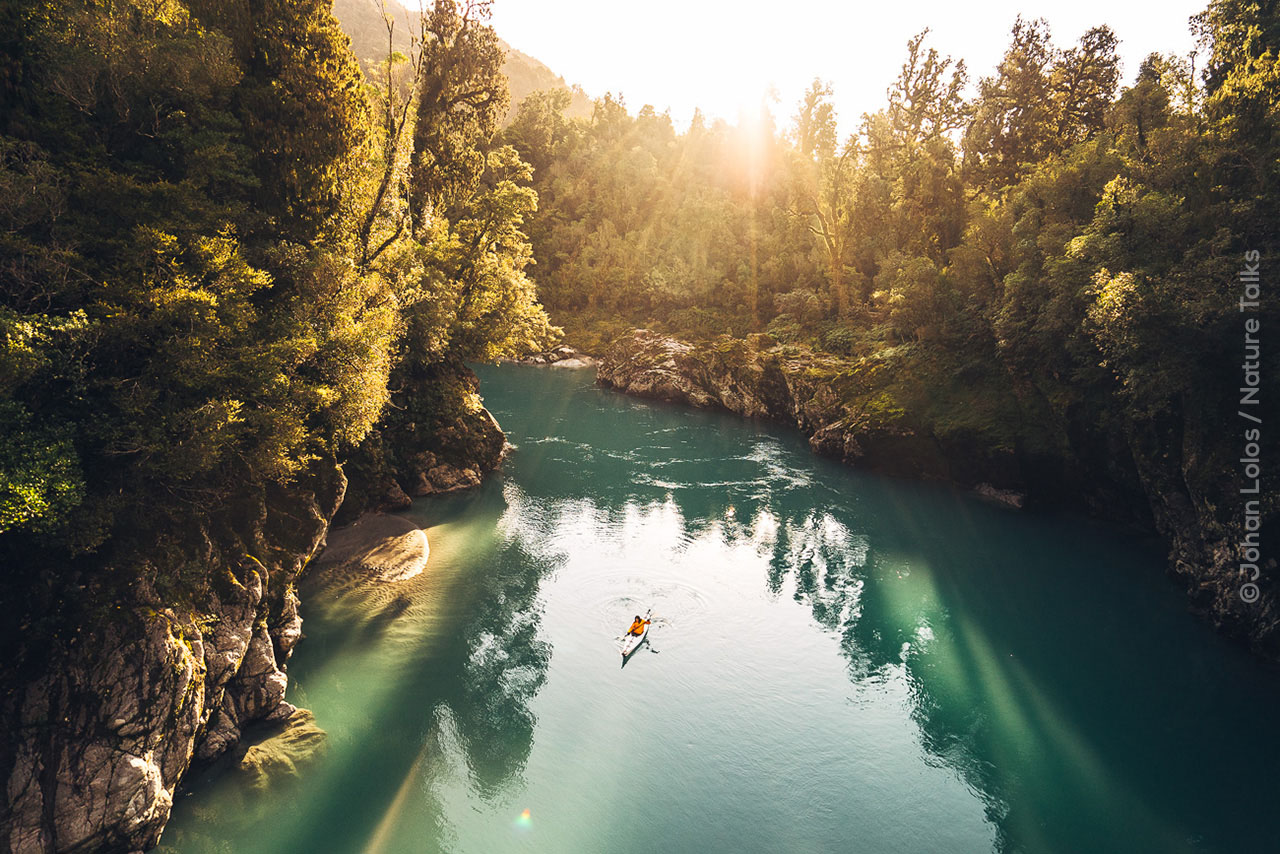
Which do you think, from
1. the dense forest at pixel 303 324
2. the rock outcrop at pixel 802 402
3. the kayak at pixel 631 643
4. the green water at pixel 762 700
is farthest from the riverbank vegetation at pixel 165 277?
the rock outcrop at pixel 802 402

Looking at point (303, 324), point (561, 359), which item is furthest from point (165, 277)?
point (561, 359)

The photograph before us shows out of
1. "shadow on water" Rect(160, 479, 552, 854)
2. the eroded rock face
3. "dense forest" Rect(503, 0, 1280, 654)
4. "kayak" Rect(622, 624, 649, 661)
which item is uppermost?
"dense forest" Rect(503, 0, 1280, 654)

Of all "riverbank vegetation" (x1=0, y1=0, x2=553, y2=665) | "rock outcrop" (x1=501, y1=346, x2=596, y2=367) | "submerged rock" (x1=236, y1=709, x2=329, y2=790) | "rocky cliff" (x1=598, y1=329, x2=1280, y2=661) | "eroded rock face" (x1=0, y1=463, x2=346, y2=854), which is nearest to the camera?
"eroded rock face" (x1=0, y1=463, x2=346, y2=854)

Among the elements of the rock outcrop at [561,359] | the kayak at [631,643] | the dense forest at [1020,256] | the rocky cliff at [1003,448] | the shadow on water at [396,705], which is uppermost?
the dense forest at [1020,256]

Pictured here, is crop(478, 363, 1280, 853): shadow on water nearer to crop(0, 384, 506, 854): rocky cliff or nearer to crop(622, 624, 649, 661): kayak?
crop(622, 624, 649, 661): kayak

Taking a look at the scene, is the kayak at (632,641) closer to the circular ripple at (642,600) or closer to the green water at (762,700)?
the green water at (762,700)

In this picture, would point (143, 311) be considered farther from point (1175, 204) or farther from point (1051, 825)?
point (1175, 204)

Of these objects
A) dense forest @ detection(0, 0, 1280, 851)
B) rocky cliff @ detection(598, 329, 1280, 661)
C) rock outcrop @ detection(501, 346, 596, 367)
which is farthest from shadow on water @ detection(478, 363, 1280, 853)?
rock outcrop @ detection(501, 346, 596, 367)
